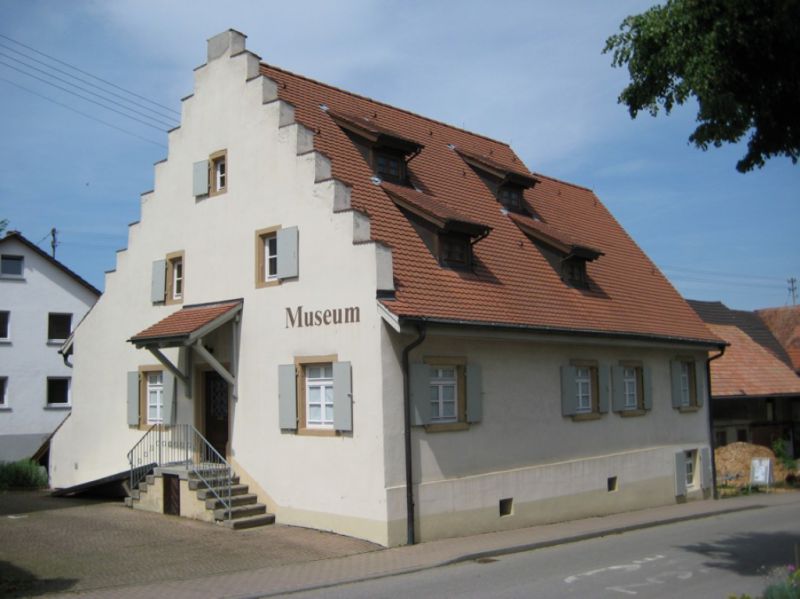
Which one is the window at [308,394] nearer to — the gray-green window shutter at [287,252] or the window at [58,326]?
the gray-green window shutter at [287,252]

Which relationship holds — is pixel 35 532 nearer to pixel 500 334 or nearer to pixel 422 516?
pixel 422 516

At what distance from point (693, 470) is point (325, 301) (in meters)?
12.5

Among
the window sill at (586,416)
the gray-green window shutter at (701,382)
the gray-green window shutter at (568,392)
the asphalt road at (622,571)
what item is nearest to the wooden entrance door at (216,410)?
the asphalt road at (622,571)

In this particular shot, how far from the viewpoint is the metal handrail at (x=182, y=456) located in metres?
16.5

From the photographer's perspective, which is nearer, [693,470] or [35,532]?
[35,532]

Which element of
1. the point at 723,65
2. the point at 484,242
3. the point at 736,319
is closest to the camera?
the point at 723,65

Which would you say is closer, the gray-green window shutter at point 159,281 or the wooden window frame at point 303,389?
the wooden window frame at point 303,389

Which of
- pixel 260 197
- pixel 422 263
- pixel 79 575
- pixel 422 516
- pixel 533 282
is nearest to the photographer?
pixel 79 575

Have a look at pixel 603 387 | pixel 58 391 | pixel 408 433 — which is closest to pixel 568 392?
pixel 603 387

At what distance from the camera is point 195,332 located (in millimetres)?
16391

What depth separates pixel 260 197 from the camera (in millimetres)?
17125

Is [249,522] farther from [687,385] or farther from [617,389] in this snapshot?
[687,385]

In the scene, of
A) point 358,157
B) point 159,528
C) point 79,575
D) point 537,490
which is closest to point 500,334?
point 537,490

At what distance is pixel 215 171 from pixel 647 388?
37.8ft
